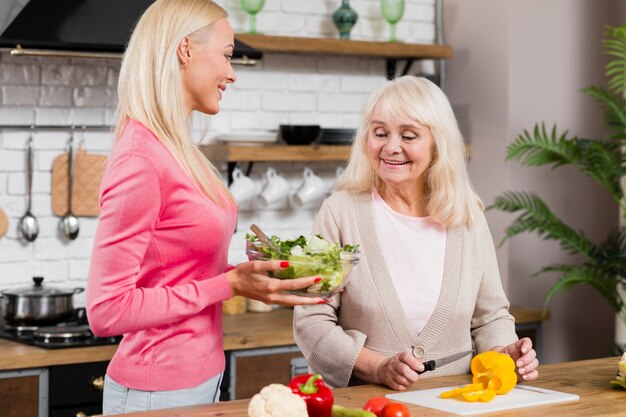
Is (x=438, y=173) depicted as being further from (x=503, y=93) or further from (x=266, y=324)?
(x=503, y=93)

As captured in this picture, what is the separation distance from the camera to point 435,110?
2.74 metres

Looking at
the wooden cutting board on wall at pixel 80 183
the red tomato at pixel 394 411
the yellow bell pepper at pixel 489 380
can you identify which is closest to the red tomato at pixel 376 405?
the red tomato at pixel 394 411

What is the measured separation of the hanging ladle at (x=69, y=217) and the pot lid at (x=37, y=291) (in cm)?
31

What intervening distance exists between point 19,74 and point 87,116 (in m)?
0.31

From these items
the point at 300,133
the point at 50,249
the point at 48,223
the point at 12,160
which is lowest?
the point at 50,249

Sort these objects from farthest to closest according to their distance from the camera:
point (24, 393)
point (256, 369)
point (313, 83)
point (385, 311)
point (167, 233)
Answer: point (313, 83) < point (256, 369) < point (24, 393) < point (385, 311) < point (167, 233)

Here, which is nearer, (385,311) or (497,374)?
(497,374)

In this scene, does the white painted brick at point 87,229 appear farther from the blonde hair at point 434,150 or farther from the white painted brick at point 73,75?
the blonde hair at point 434,150

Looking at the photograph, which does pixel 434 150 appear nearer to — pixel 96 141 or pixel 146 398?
pixel 146 398

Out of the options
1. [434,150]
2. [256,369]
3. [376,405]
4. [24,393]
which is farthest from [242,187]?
[376,405]

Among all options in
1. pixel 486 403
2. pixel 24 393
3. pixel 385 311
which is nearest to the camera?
Result: pixel 486 403

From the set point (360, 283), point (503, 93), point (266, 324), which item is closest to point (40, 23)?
point (266, 324)

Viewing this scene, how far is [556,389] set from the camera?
8.07 ft

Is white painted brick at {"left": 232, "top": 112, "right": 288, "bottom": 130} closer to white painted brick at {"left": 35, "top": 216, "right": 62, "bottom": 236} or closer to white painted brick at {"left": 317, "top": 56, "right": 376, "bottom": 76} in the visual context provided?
white painted brick at {"left": 317, "top": 56, "right": 376, "bottom": 76}
